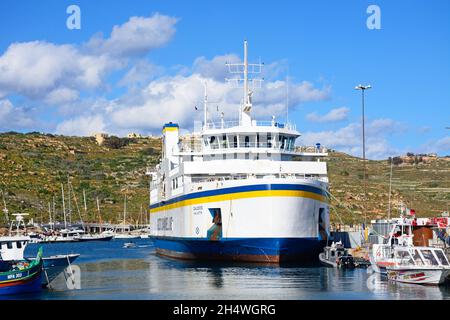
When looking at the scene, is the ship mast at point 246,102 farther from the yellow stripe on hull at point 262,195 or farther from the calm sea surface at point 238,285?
the calm sea surface at point 238,285

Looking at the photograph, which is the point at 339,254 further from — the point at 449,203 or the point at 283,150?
the point at 449,203

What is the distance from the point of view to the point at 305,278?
38188 millimetres

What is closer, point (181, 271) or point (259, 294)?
point (259, 294)

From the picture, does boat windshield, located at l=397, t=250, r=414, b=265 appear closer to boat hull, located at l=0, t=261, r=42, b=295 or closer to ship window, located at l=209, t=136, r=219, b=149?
boat hull, located at l=0, t=261, r=42, b=295

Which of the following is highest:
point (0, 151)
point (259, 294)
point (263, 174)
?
point (0, 151)

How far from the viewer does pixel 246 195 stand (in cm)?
4394

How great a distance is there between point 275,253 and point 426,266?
1114 centimetres

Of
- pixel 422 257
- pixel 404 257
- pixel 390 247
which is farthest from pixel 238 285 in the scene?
pixel 422 257

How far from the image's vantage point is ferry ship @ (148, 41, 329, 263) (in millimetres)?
43500

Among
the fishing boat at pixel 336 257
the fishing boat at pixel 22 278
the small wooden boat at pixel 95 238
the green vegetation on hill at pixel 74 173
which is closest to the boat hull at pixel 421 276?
the fishing boat at pixel 336 257
